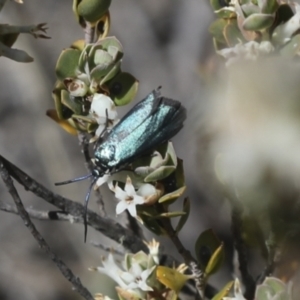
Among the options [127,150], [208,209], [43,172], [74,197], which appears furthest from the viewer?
[43,172]

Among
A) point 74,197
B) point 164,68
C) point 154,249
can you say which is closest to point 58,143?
point 74,197

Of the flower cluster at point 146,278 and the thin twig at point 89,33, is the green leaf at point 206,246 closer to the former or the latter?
the flower cluster at point 146,278

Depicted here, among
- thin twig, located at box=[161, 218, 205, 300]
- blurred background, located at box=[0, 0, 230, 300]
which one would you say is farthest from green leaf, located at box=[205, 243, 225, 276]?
blurred background, located at box=[0, 0, 230, 300]

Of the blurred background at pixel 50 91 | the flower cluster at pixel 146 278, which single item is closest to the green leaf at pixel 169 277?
the flower cluster at pixel 146 278

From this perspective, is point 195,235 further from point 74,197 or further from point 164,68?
point 164,68

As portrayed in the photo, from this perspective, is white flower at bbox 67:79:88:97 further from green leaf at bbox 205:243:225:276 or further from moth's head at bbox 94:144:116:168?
green leaf at bbox 205:243:225:276

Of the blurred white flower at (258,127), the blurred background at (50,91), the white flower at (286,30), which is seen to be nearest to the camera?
the blurred white flower at (258,127)
